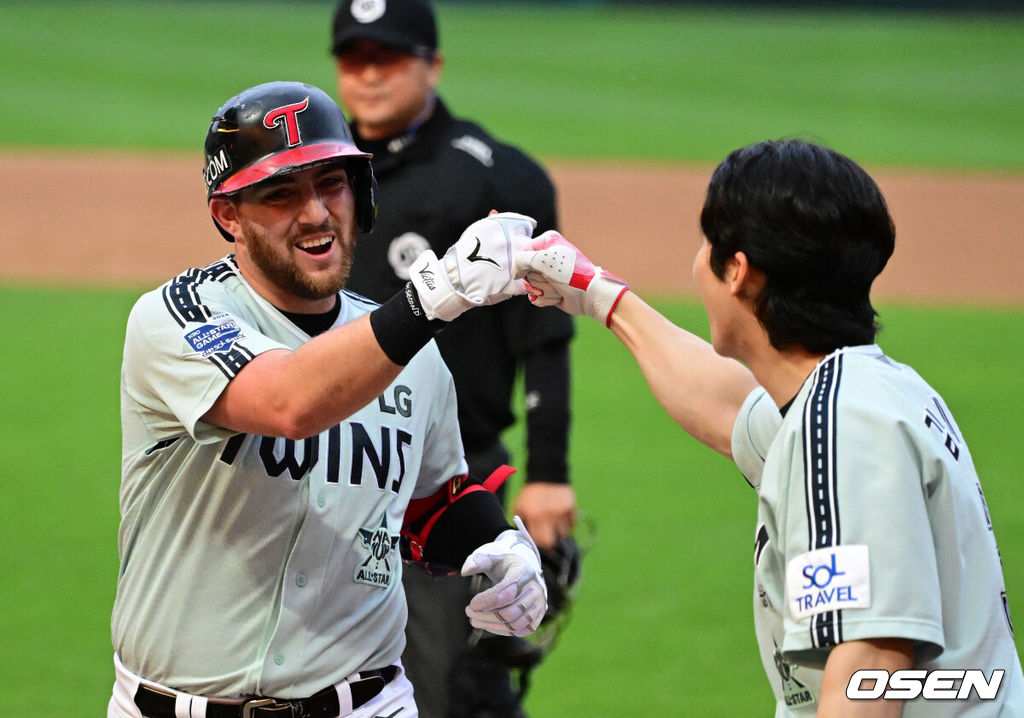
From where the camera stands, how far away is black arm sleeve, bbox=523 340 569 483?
488 centimetres

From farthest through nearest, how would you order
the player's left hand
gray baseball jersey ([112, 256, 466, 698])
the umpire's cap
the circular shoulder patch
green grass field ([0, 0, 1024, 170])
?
green grass field ([0, 0, 1024, 170]) → the umpire's cap → the player's left hand → the circular shoulder patch → gray baseball jersey ([112, 256, 466, 698])

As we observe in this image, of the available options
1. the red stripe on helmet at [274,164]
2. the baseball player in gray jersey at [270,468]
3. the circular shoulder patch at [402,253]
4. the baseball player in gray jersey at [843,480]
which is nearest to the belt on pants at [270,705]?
the baseball player in gray jersey at [270,468]

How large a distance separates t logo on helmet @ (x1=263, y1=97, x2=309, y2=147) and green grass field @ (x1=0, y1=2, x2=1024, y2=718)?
3112mm

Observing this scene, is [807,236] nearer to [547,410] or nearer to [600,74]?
[547,410]

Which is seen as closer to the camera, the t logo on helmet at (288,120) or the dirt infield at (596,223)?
the t logo on helmet at (288,120)

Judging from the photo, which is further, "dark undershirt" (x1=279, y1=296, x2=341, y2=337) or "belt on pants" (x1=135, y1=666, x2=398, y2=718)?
"dark undershirt" (x1=279, y1=296, x2=341, y2=337)

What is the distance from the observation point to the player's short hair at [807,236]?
2.27m

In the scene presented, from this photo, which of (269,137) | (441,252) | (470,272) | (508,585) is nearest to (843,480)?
(470,272)

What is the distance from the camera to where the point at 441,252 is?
4715mm

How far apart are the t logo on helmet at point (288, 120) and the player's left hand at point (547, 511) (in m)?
2.19

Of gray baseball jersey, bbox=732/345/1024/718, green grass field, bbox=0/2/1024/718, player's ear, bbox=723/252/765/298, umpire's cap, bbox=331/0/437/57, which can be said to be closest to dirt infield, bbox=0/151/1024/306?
green grass field, bbox=0/2/1024/718

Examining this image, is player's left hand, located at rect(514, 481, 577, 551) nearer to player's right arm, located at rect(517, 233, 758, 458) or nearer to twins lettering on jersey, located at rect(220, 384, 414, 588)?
twins lettering on jersey, located at rect(220, 384, 414, 588)

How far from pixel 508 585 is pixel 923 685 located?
1.20 meters

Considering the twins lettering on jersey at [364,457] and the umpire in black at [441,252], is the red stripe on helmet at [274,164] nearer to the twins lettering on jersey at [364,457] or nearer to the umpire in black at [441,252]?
the twins lettering on jersey at [364,457]
